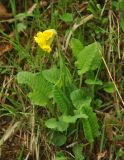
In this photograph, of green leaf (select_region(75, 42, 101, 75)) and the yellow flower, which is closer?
the yellow flower

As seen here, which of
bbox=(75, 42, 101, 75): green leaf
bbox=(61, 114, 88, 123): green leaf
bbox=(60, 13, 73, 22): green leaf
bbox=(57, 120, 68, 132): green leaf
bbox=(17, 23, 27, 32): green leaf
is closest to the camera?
bbox=(61, 114, 88, 123): green leaf

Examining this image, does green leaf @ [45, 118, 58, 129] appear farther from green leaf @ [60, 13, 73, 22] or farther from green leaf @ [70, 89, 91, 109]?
green leaf @ [60, 13, 73, 22]

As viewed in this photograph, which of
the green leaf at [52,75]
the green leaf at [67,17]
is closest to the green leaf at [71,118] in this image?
the green leaf at [52,75]

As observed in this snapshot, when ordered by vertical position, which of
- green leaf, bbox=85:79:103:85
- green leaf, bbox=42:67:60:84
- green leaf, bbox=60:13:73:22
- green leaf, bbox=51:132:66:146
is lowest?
green leaf, bbox=51:132:66:146

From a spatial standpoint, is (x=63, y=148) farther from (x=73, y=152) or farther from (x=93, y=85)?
(x=93, y=85)

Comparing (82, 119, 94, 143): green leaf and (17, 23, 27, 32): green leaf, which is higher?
(17, 23, 27, 32): green leaf

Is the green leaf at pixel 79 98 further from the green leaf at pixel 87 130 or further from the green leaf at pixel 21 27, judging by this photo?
the green leaf at pixel 21 27

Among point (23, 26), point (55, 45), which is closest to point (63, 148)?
point (55, 45)

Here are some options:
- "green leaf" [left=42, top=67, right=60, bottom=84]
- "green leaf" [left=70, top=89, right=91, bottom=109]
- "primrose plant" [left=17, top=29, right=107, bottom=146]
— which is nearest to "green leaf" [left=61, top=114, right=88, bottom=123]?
"primrose plant" [left=17, top=29, right=107, bottom=146]

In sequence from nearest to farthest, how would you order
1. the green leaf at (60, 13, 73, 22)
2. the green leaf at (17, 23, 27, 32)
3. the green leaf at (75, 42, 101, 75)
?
the green leaf at (75, 42, 101, 75), the green leaf at (60, 13, 73, 22), the green leaf at (17, 23, 27, 32)
